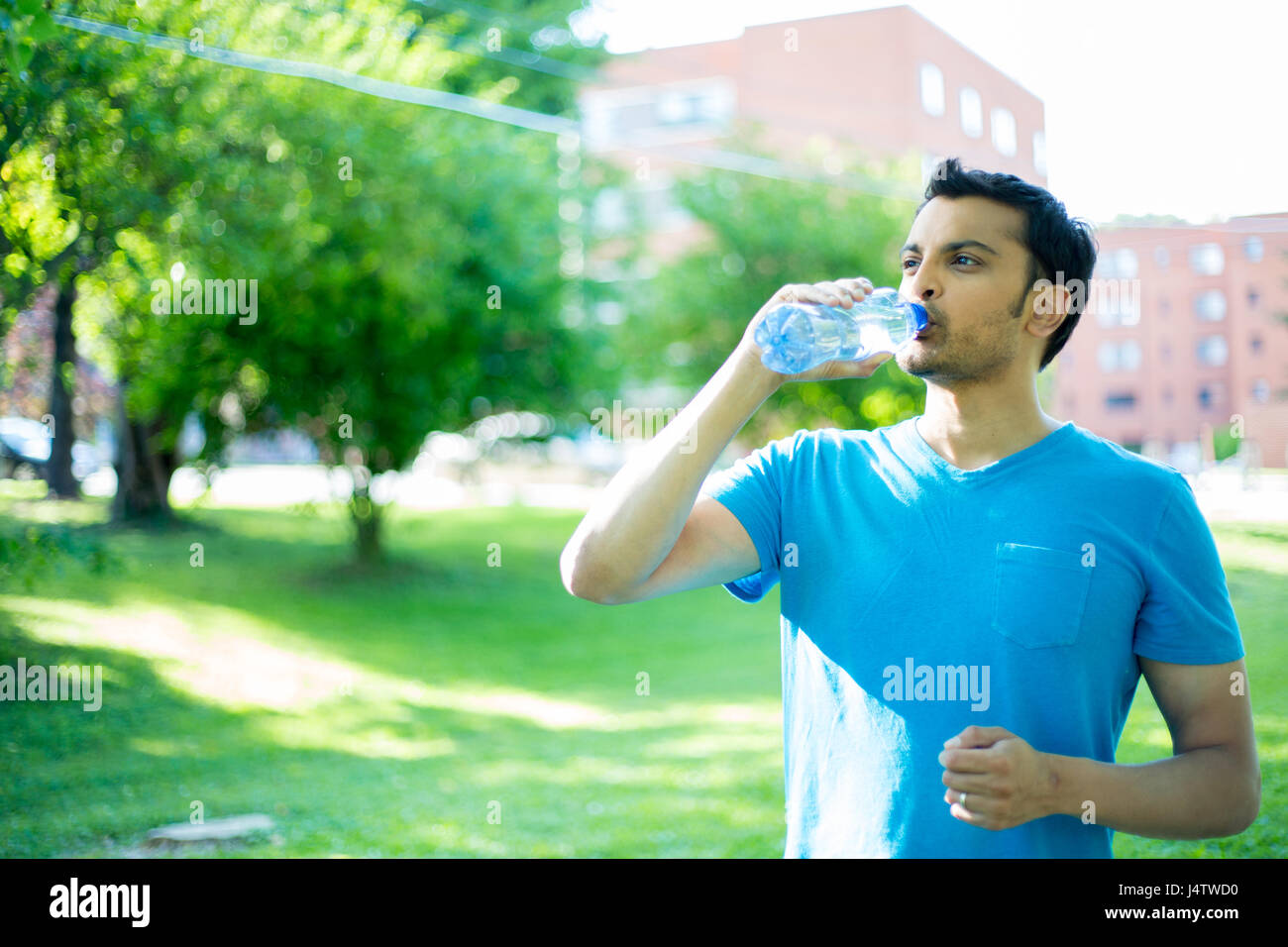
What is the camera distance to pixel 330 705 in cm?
737

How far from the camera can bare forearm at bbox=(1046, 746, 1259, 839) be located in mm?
1301

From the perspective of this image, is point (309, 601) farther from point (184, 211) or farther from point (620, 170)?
point (620, 170)

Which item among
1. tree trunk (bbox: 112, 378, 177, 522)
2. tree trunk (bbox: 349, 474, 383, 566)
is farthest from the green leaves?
tree trunk (bbox: 112, 378, 177, 522)

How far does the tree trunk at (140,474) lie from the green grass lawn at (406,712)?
37cm

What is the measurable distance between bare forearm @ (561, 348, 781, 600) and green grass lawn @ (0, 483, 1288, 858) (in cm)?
307

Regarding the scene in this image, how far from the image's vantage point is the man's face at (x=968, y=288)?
1514mm

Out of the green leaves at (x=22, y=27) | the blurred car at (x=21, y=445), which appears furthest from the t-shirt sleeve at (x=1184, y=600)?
the blurred car at (x=21, y=445)

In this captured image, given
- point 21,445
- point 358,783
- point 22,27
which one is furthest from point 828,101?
point 22,27

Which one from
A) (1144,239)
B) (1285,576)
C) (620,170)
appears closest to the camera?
(1144,239)

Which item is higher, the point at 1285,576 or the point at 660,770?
the point at 1285,576

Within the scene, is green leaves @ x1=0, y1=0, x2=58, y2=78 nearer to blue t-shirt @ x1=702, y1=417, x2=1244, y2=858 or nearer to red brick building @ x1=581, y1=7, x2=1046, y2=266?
blue t-shirt @ x1=702, y1=417, x2=1244, y2=858
